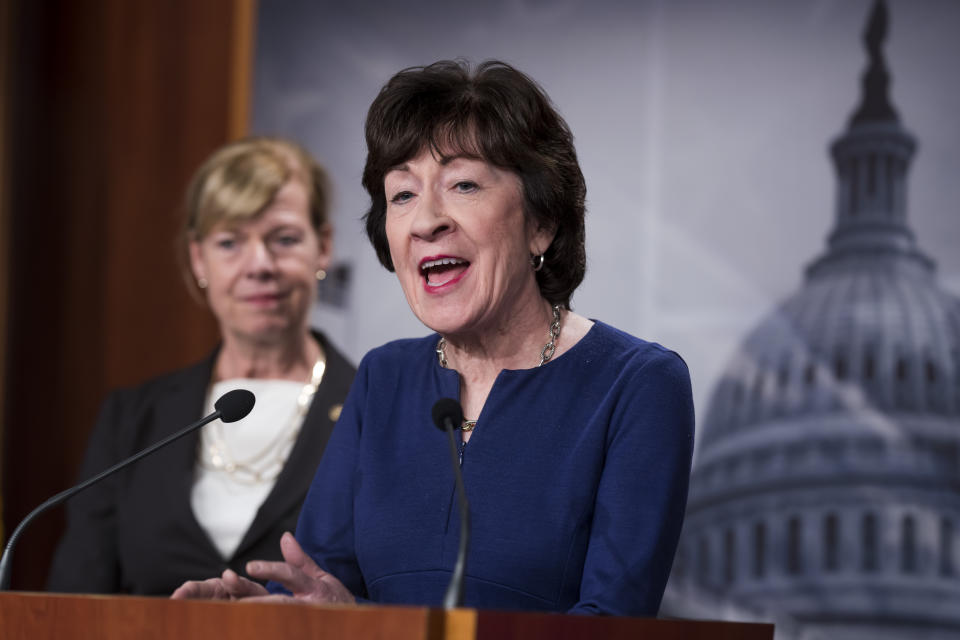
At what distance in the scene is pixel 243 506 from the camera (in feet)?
8.27

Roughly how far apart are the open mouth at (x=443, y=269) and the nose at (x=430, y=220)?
38 mm

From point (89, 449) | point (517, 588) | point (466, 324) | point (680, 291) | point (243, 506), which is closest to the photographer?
point (517, 588)

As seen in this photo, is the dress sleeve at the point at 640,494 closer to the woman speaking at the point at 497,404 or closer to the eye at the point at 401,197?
the woman speaking at the point at 497,404

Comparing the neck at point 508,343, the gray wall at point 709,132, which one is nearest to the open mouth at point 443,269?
the neck at point 508,343

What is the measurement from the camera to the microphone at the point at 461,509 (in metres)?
1.18

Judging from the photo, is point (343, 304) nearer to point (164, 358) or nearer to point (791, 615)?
point (164, 358)

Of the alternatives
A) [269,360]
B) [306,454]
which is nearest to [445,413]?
[306,454]

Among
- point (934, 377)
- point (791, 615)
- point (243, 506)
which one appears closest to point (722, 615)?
point (791, 615)

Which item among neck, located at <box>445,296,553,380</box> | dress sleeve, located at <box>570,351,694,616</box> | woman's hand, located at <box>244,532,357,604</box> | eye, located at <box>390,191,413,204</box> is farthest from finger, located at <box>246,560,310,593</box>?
eye, located at <box>390,191,413,204</box>

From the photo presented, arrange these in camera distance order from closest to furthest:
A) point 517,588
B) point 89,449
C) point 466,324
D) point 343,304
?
point 517,588
point 466,324
point 89,449
point 343,304

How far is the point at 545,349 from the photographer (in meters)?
1.82

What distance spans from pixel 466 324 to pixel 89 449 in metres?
1.40

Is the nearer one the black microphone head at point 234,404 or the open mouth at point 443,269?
the black microphone head at point 234,404

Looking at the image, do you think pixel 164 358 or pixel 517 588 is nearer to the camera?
pixel 517 588
